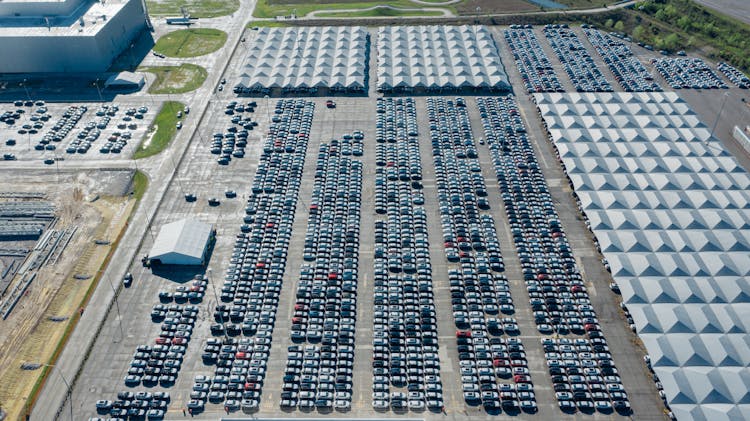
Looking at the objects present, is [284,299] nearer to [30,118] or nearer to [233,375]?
[233,375]

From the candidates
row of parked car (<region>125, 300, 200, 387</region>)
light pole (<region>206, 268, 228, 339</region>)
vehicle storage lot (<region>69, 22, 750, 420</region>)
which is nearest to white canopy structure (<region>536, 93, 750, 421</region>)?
vehicle storage lot (<region>69, 22, 750, 420</region>)

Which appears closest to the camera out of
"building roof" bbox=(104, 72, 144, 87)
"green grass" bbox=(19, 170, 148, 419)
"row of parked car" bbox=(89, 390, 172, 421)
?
"row of parked car" bbox=(89, 390, 172, 421)

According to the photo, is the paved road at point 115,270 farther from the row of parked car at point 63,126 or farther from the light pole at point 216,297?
the row of parked car at point 63,126

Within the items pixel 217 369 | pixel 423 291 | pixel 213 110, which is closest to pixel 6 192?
pixel 213 110

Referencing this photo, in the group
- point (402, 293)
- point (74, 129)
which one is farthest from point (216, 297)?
point (74, 129)

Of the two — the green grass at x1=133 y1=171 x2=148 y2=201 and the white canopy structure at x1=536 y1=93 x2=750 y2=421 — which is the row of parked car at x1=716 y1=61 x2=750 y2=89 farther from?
the green grass at x1=133 y1=171 x2=148 y2=201

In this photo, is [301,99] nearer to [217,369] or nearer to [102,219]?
[102,219]

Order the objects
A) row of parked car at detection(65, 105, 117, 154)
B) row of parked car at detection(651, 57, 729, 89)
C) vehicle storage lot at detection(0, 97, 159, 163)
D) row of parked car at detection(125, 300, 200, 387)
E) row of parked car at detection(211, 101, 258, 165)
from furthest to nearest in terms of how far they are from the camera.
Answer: row of parked car at detection(651, 57, 729, 89) → row of parked car at detection(65, 105, 117, 154) → vehicle storage lot at detection(0, 97, 159, 163) → row of parked car at detection(211, 101, 258, 165) → row of parked car at detection(125, 300, 200, 387)
